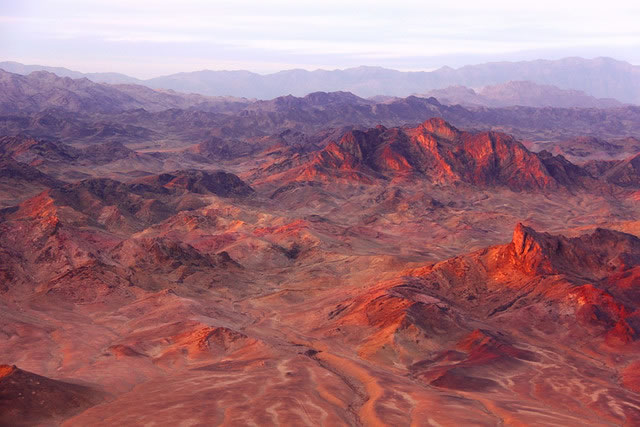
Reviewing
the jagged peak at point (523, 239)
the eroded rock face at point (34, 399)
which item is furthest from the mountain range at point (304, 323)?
the jagged peak at point (523, 239)

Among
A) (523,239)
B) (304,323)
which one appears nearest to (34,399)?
(304,323)

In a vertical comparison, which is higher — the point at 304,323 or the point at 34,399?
the point at 34,399

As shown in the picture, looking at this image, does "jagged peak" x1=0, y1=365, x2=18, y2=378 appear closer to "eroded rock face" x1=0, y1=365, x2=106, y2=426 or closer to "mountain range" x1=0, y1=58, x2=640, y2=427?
"eroded rock face" x1=0, y1=365, x2=106, y2=426

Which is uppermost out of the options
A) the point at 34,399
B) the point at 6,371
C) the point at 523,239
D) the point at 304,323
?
the point at 523,239

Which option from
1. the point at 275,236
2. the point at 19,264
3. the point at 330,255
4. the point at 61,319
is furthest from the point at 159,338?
the point at 275,236

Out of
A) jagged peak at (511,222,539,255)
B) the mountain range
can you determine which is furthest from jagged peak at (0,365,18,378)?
jagged peak at (511,222,539,255)

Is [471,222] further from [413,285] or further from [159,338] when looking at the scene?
[159,338]

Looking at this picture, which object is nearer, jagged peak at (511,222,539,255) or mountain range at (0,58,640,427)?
mountain range at (0,58,640,427)

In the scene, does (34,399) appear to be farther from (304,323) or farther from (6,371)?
(304,323)

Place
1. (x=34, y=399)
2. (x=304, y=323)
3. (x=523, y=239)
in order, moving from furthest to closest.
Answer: (x=523, y=239), (x=304, y=323), (x=34, y=399)

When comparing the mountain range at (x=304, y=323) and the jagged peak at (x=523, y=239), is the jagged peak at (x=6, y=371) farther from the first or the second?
the jagged peak at (x=523, y=239)

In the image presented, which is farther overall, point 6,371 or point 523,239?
point 523,239
